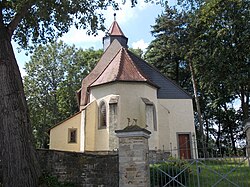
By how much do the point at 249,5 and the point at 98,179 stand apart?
19.7m

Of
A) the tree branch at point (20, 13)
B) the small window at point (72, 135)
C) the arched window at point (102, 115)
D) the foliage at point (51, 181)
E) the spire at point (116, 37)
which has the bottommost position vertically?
the foliage at point (51, 181)

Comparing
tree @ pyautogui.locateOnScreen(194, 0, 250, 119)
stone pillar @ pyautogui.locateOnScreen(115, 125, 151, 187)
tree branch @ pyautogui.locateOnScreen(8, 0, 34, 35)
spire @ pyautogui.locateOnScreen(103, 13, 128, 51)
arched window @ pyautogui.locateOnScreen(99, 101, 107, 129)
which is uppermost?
spire @ pyautogui.locateOnScreen(103, 13, 128, 51)

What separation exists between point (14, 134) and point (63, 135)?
14.2 m

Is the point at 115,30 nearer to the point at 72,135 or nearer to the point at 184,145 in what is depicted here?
the point at 72,135

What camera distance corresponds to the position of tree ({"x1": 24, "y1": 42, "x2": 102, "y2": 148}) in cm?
3541

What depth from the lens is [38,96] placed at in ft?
117

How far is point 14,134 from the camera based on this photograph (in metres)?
8.72

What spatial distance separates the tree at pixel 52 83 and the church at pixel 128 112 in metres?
11.9

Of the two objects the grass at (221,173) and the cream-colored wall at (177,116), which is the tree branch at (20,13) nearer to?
the grass at (221,173)

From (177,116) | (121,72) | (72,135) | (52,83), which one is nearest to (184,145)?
(177,116)

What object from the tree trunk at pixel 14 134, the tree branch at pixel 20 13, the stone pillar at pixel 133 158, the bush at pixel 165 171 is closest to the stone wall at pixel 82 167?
the tree trunk at pixel 14 134

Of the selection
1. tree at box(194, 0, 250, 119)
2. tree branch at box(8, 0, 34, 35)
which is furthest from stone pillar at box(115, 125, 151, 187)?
tree at box(194, 0, 250, 119)

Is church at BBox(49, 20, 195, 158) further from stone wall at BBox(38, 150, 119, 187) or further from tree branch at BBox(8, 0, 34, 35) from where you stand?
tree branch at BBox(8, 0, 34, 35)

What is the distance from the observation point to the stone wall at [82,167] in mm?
9312
